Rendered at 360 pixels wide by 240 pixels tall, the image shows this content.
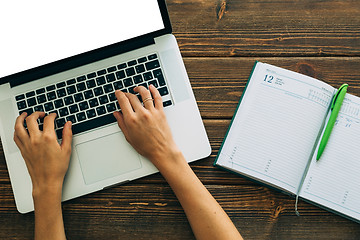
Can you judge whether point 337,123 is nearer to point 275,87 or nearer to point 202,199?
point 275,87

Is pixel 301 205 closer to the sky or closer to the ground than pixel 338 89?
closer to the ground

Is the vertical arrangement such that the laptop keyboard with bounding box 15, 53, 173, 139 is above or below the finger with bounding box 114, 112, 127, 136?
above

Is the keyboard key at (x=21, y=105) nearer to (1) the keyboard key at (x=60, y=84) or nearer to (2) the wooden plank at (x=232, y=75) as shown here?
(1) the keyboard key at (x=60, y=84)

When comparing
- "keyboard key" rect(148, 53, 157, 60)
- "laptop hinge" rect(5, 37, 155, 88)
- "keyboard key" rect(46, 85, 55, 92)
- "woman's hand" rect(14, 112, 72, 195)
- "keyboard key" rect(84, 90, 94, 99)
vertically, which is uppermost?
"laptop hinge" rect(5, 37, 155, 88)

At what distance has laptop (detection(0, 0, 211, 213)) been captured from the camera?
24.5 inches

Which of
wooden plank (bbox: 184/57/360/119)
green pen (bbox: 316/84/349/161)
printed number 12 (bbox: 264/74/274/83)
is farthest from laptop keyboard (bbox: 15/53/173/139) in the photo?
green pen (bbox: 316/84/349/161)

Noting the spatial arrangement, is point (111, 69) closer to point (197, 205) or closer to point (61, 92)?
point (61, 92)

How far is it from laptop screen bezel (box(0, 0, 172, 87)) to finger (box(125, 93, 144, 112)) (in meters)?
0.11

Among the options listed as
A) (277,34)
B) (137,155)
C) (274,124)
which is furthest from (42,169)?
(277,34)

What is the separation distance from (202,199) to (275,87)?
310 millimetres

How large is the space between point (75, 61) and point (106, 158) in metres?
0.23

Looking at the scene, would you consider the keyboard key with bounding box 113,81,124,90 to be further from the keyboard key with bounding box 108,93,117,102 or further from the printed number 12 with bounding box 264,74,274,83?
the printed number 12 with bounding box 264,74,274,83

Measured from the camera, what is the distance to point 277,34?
2.45 ft

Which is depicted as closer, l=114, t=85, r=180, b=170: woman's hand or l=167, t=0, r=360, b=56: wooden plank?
l=114, t=85, r=180, b=170: woman's hand
